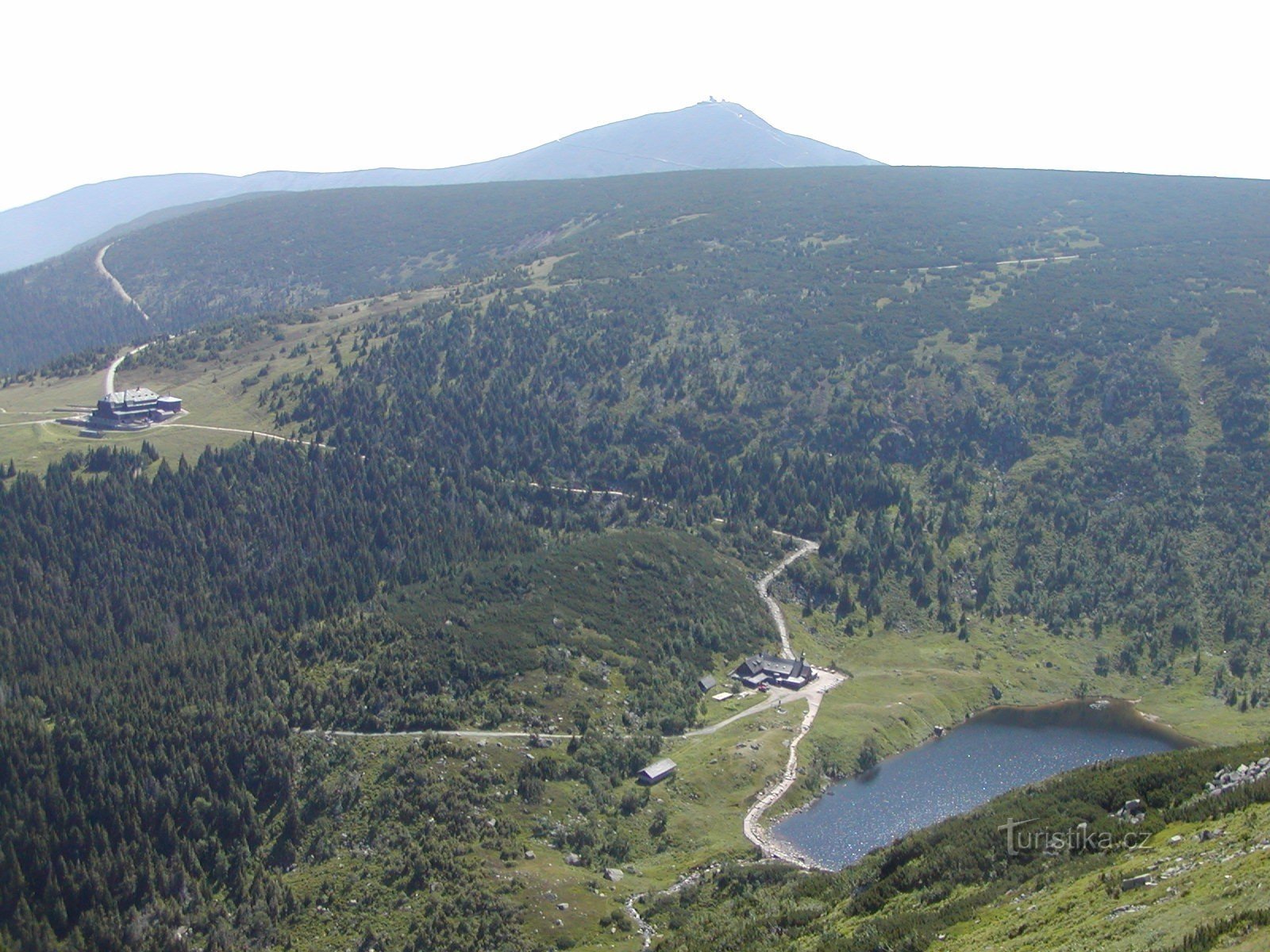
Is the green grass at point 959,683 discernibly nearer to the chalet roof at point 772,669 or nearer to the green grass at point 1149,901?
the chalet roof at point 772,669

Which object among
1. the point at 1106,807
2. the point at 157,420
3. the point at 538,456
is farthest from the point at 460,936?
Answer: the point at 157,420

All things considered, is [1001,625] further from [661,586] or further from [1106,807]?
[1106,807]

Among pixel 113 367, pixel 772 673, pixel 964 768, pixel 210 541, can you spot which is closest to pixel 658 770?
pixel 772 673

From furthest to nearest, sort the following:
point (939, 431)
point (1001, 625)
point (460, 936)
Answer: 1. point (939, 431)
2. point (1001, 625)
3. point (460, 936)

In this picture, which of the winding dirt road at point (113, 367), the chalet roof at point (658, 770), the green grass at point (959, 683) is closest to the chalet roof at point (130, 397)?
the winding dirt road at point (113, 367)

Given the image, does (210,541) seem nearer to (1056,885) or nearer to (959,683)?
(959,683)

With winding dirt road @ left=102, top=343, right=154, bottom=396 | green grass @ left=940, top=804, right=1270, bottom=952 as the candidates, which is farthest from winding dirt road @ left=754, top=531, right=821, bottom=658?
winding dirt road @ left=102, top=343, right=154, bottom=396
